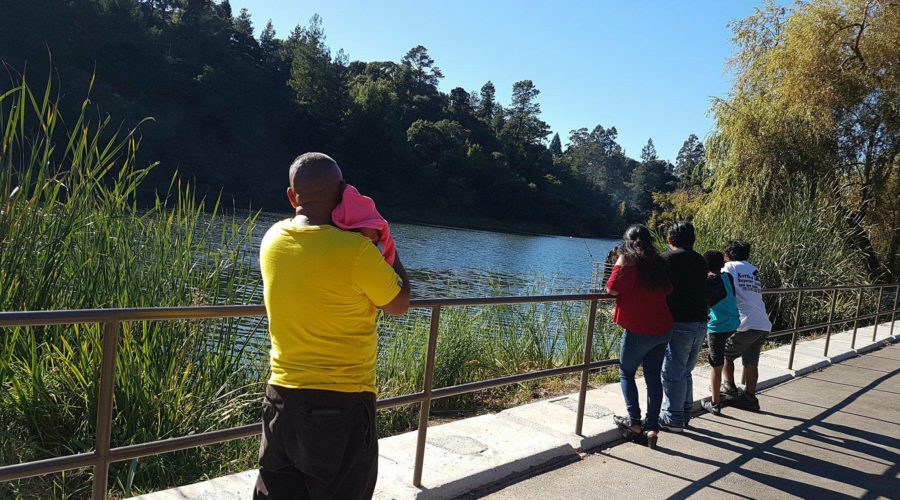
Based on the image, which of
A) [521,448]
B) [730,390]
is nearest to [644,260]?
[521,448]

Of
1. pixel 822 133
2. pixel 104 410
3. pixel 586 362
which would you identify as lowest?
pixel 586 362

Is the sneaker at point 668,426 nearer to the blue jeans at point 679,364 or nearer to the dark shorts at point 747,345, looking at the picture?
the blue jeans at point 679,364

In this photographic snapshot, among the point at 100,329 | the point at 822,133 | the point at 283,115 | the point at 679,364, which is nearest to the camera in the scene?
the point at 100,329

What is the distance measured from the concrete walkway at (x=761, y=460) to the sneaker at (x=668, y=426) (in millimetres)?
57

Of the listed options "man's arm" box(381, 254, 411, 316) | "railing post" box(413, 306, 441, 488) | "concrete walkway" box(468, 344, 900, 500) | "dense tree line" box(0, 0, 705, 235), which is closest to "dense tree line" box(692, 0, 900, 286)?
"concrete walkway" box(468, 344, 900, 500)

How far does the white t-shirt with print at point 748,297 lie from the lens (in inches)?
245

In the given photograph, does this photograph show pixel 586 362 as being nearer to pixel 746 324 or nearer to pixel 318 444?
pixel 746 324

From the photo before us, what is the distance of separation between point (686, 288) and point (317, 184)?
3689 millimetres

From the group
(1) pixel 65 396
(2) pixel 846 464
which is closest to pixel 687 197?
(2) pixel 846 464

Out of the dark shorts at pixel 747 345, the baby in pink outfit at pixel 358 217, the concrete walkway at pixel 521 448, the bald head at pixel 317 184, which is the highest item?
the bald head at pixel 317 184

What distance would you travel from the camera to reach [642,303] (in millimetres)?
Answer: 4719

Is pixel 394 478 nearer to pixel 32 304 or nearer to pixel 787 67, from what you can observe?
pixel 32 304

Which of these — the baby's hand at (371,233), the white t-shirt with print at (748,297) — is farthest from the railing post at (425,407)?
the white t-shirt with print at (748,297)

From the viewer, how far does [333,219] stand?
2299mm
